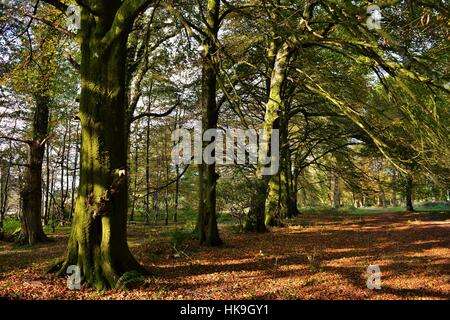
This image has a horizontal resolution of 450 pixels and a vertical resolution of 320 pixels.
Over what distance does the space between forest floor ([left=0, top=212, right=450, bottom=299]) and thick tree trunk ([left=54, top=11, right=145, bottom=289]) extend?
532 mm

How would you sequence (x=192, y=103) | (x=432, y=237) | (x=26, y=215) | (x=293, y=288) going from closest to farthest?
(x=293, y=288), (x=432, y=237), (x=26, y=215), (x=192, y=103)

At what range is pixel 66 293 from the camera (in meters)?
5.71

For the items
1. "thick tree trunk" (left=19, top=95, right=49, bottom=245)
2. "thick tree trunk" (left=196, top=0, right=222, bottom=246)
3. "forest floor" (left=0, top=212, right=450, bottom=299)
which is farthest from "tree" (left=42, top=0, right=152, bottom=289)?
"thick tree trunk" (left=19, top=95, right=49, bottom=245)

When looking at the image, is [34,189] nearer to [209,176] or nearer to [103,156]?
[209,176]

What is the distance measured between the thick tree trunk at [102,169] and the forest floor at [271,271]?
0.53 meters

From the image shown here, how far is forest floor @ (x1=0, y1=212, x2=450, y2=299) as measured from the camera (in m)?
5.75

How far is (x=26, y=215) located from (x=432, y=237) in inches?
571

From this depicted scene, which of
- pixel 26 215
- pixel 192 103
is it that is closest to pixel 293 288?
pixel 26 215

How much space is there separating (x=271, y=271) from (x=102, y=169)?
388 centimetres

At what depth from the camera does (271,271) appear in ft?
24.6

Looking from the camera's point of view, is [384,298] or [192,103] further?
[192,103]

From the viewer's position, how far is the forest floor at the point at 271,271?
18.9ft

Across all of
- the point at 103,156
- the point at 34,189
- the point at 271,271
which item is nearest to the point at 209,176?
the point at 271,271

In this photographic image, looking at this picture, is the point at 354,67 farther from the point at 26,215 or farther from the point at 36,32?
the point at 26,215
